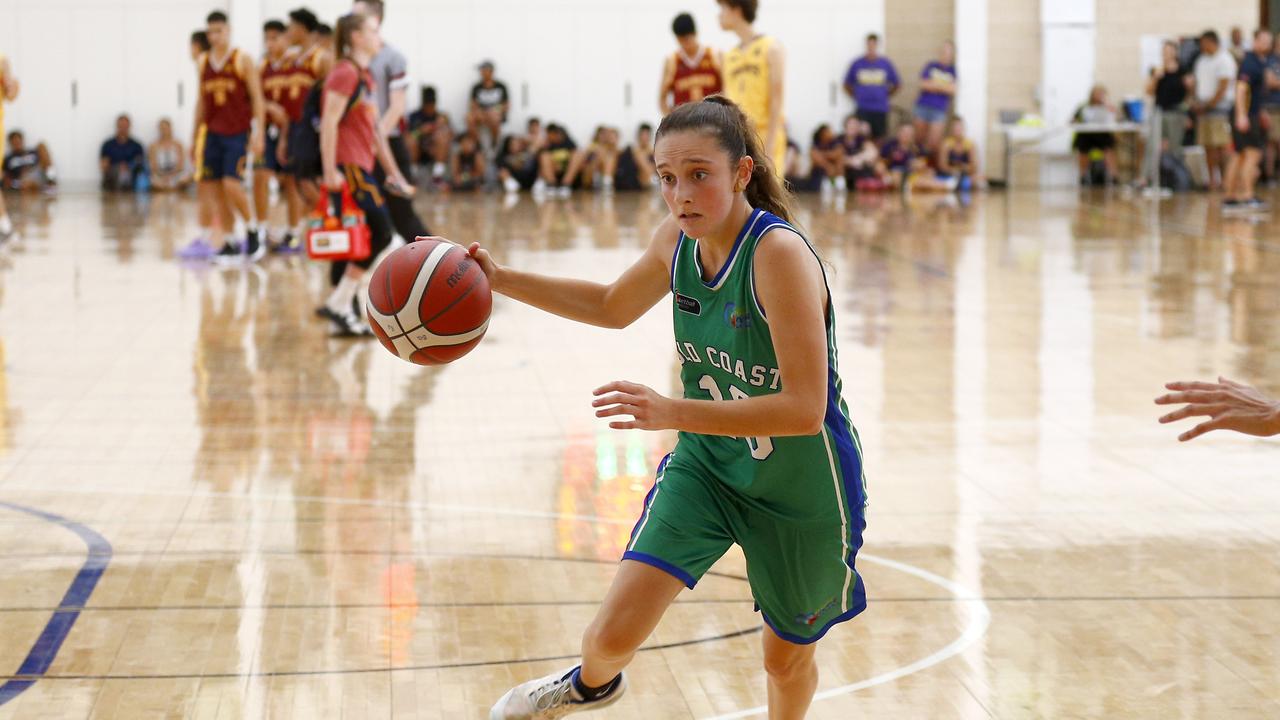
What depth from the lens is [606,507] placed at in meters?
5.24

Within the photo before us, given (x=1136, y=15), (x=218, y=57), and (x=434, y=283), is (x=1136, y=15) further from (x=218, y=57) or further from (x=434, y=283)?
(x=434, y=283)

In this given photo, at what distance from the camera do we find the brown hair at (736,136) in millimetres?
2854

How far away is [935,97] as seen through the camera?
21844 mm

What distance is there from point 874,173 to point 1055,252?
334 inches

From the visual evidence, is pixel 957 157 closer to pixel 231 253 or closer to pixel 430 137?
pixel 430 137

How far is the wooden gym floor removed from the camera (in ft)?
12.0

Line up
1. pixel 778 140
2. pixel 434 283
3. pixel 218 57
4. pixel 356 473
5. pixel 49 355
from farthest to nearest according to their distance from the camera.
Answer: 1. pixel 218 57
2. pixel 778 140
3. pixel 49 355
4. pixel 356 473
5. pixel 434 283

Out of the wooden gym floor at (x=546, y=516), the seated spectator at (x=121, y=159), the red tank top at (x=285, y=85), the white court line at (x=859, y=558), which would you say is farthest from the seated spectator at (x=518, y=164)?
the white court line at (x=859, y=558)

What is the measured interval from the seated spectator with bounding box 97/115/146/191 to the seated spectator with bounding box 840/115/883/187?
32.1 feet

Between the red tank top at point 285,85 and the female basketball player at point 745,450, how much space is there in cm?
1026

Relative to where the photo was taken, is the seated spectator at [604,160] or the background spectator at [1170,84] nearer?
the background spectator at [1170,84]

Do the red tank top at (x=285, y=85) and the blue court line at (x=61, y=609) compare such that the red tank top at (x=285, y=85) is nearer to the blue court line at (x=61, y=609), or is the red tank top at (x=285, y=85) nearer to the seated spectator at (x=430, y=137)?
the seated spectator at (x=430, y=137)

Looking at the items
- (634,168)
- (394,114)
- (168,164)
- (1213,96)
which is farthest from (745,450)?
(168,164)

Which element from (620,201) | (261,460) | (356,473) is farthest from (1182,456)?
(620,201)
